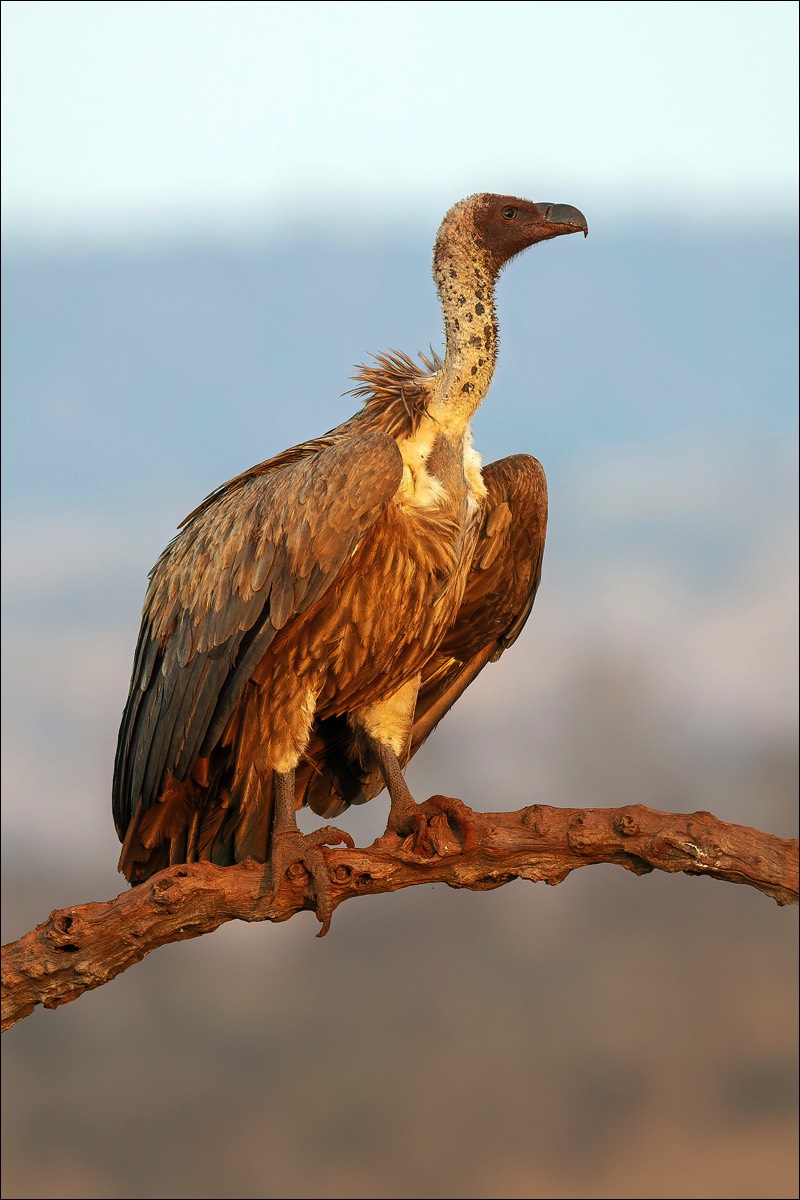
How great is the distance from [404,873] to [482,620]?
1.64m

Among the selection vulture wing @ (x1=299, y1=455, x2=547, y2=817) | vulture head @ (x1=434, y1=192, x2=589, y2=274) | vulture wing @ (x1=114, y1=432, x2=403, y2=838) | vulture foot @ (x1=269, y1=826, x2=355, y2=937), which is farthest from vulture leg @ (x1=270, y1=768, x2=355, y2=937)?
vulture head @ (x1=434, y1=192, x2=589, y2=274)

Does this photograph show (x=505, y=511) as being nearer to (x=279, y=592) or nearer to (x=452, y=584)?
(x=452, y=584)

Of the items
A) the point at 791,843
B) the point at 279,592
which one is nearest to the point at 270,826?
the point at 279,592

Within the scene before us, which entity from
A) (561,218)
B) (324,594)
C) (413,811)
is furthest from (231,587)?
(561,218)

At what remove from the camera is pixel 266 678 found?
645 centimetres

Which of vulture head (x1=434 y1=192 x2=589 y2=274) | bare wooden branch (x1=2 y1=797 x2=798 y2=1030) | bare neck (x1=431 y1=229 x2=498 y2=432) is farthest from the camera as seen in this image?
vulture head (x1=434 y1=192 x2=589 y2=274)

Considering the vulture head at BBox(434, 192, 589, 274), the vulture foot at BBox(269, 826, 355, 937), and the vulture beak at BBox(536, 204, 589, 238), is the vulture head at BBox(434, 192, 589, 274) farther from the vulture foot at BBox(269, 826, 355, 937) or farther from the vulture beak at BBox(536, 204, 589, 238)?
the vulture foot at BBox(269, 826, 355, 937)

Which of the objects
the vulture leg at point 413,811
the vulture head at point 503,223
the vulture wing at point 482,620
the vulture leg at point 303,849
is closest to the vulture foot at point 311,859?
the vulture leg at point 303,849

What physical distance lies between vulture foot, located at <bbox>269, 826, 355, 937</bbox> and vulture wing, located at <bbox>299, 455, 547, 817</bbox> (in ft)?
2.84

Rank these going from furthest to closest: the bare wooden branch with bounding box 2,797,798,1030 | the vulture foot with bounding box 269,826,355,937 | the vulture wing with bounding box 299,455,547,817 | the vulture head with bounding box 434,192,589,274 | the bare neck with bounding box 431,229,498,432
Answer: the vulture wing with bounding box 299,455,547,817 → the vulture head with bounding box 434,192,589,274 → the bare neck with bounding box 431,229,498,432 → the vulture foot with bounding box 269,826,355,937 → the bare wooden branch with bounding box 2,797,798,1030

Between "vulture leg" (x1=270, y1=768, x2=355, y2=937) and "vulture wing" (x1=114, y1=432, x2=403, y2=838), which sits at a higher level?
"vulture wing" (x1=114, y1=432, x2=403, y2=838)

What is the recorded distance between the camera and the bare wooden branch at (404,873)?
5.62m

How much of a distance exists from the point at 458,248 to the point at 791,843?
2876 millimetres

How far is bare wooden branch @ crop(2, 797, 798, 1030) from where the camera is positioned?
221 inches
